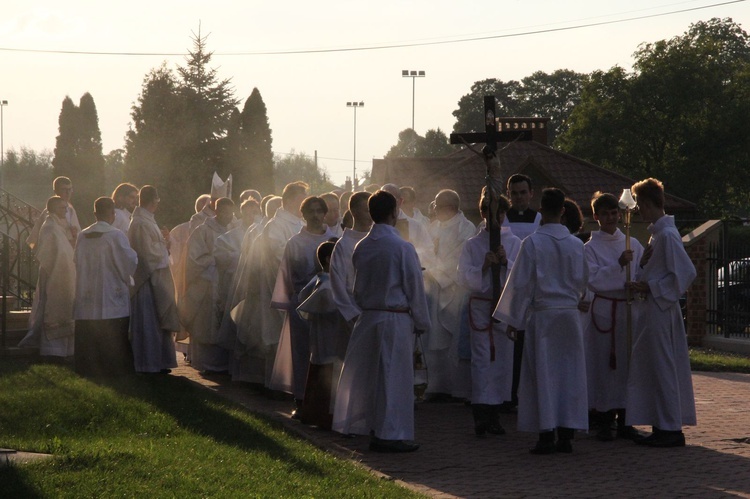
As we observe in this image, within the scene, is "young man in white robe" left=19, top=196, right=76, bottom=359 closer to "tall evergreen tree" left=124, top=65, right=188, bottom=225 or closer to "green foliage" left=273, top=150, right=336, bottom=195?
"tall evergreen tree" left=124, top=65, right=188, bottom=225

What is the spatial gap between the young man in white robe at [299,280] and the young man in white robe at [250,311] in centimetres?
126

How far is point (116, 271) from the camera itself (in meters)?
14.1

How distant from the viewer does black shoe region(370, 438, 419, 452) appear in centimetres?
1016

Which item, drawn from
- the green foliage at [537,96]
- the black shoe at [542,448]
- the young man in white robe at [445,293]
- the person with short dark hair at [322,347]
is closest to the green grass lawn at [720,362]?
the young man in white robe at [445,293]

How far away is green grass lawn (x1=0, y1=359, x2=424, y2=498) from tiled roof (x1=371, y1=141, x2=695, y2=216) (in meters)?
34.5

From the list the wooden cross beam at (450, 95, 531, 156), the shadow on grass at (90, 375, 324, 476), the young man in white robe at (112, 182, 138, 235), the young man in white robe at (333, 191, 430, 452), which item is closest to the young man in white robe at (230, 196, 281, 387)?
the shadow on grass at (90, 375, 324, 476)

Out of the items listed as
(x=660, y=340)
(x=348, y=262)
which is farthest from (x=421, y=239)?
(x=660, y=340)

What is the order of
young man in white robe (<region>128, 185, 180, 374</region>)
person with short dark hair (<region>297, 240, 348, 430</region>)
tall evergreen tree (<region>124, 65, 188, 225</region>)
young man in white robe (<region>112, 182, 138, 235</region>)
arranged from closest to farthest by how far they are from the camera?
person with short dark hair (<region>297, 240, 348, 430</region>) < young man in white robe (<region>128, 185, 180, 374</region>) < young man in white robe (<region>112, 182, 138, 235</region>) < tall evergreen tree (<region>124, 65, 188, 225</region>)

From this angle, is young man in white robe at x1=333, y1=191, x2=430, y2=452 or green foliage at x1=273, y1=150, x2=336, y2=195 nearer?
young man in white robe at x1=333, y1=191, x2=430, y2=452

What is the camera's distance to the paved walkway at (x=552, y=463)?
8586 millimetres

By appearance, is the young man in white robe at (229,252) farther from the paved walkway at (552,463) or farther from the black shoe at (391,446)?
the black shoe at (391,446)

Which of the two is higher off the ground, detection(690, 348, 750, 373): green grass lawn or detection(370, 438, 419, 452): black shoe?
detection(690, 348, 750, 373): green grass lawn

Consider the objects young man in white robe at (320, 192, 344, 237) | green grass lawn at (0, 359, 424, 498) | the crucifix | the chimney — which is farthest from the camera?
the chimney

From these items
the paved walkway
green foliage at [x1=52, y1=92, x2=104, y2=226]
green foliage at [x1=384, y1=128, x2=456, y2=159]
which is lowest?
the paved walkway
